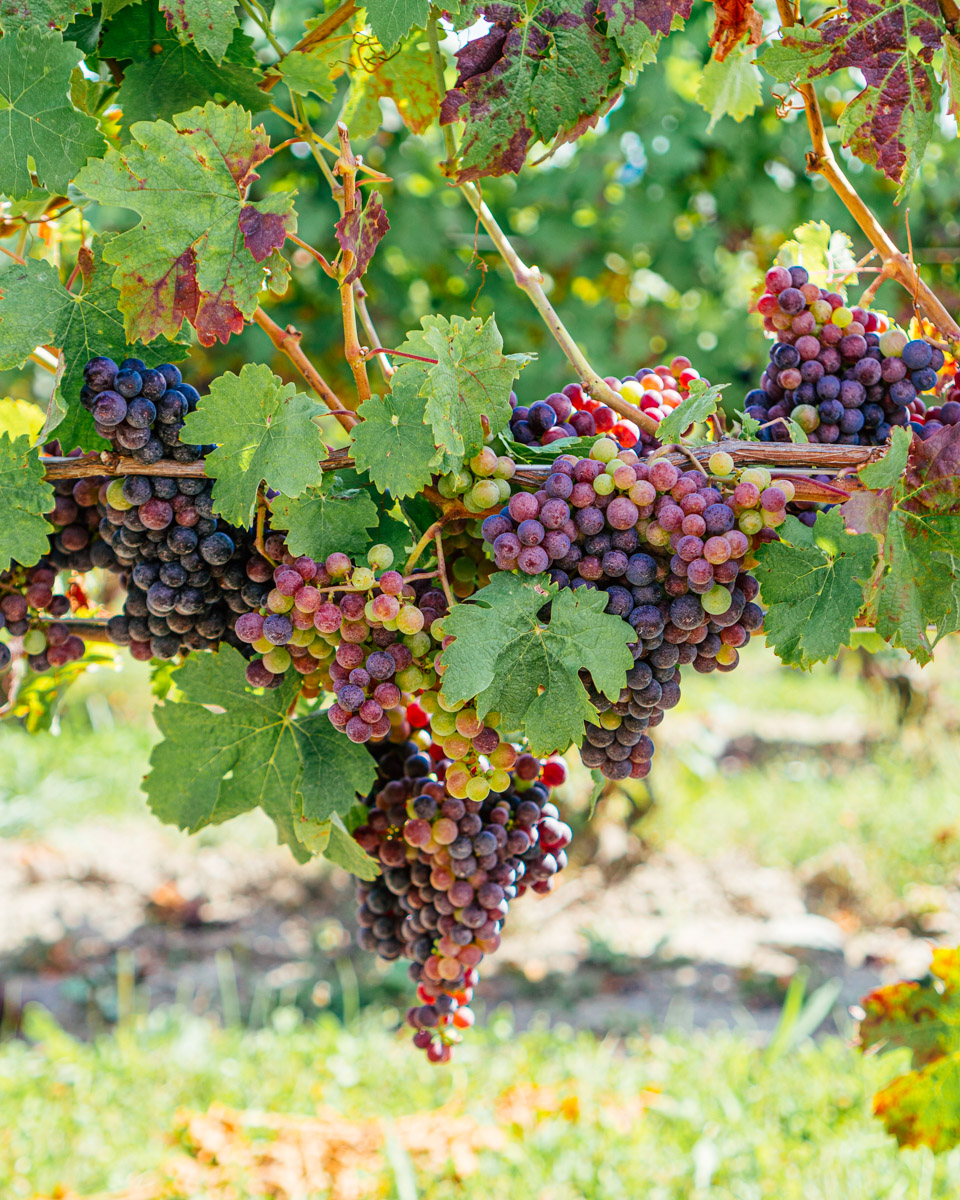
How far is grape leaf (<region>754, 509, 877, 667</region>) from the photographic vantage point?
0.65m

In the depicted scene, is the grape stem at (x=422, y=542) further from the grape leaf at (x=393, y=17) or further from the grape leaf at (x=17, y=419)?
the grape leaf at (x=17, y=419)

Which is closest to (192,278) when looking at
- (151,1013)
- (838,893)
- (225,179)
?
(225,179)

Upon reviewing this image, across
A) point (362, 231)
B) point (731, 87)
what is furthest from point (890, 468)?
point (731, 87)

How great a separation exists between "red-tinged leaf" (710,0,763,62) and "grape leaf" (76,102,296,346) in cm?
41

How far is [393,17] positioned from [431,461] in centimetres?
31

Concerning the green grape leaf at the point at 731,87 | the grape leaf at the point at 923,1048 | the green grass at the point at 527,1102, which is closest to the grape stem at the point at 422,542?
the green grape leaf at the point at 731,87

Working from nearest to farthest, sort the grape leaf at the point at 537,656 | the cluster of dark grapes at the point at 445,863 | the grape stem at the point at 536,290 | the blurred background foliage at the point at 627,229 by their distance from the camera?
the grape leaf at the point at 537,656
the grape stem at the point at 536,290
the cluster of dark grapes at the point at 445,863
the blurred background foliage at the point at 627,229

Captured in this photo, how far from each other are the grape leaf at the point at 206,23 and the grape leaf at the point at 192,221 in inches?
3.3

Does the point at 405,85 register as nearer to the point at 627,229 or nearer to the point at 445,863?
the point at 445,863

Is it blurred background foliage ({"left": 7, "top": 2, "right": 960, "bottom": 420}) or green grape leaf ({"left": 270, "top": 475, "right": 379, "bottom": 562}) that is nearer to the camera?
green grape leaf ({"left": 270, "top": 475, "right": 379, "bottom": 562})

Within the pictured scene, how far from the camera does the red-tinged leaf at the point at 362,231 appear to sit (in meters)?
0.67

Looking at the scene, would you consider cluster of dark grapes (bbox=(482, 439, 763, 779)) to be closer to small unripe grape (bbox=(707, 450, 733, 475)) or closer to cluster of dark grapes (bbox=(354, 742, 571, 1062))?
small unripe grape (bbox=(707, 450, 733, 475))

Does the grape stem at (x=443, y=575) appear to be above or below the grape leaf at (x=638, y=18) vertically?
below

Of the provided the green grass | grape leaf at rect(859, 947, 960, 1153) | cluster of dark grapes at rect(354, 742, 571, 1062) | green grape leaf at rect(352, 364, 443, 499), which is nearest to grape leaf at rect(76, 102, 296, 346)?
green grape leaf at rect(352, 364, 443, 499)
